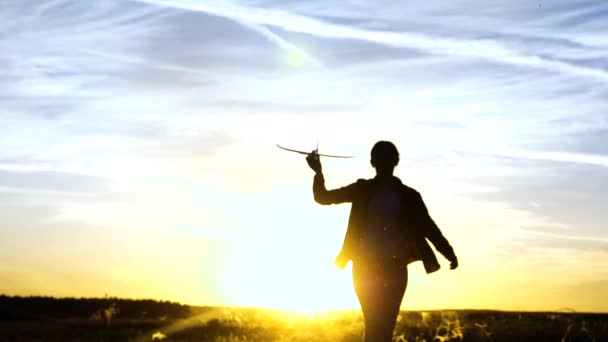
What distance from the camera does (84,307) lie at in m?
25.8

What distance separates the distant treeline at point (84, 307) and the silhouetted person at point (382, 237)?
48.0 feet

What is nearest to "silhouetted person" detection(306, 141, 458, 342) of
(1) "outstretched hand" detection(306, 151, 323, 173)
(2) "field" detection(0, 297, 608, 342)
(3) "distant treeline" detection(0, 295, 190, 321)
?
(1) "outstretched hand" detection(306, 151, 323, 173)

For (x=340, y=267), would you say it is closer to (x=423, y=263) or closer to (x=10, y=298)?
(x=423, y=263)

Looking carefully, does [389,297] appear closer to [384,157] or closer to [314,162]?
[384,157]

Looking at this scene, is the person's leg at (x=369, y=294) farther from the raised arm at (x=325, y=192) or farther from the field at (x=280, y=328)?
the field at (x=280, y=328)

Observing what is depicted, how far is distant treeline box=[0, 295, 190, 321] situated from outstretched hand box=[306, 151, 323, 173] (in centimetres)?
1414

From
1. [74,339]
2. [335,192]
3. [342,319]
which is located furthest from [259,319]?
[335,192]

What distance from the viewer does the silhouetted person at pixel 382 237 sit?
9.75 metres

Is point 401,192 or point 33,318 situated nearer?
point 401,192

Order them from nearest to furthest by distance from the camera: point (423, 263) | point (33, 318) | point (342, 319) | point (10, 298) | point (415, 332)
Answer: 1. point (423, 263)
2. point (415, 332)
3. point (342, 319)
4. point (33, 318)
5. point (10, 298)

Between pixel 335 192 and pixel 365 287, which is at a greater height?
pixel 335 192

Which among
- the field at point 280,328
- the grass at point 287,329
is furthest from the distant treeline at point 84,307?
the grass at point 287,329

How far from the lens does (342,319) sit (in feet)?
64.9

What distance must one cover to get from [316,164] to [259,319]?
10.2 metres
